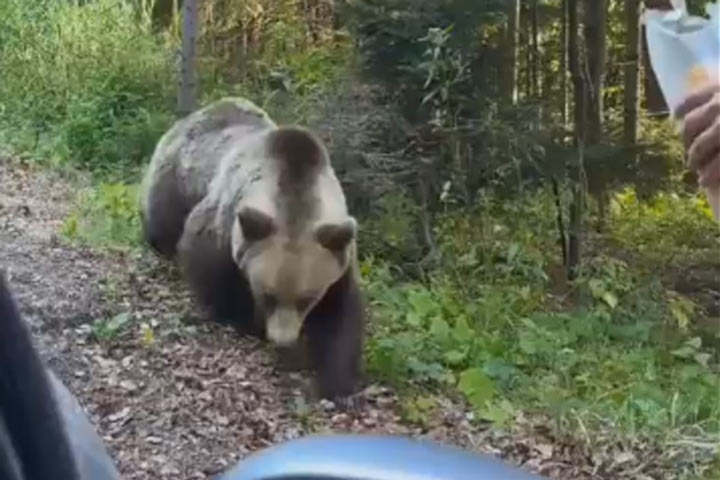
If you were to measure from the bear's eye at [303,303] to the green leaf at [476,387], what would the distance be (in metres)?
0.42

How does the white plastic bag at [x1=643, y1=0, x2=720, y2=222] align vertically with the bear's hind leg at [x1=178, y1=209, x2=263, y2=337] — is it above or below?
above

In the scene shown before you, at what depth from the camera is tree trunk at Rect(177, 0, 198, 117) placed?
161 inches

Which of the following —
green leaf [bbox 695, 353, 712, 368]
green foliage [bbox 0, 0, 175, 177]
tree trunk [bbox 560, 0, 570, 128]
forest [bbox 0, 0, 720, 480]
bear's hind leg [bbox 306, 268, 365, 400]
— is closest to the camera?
forest [bbox 0, 0, 720, 480]

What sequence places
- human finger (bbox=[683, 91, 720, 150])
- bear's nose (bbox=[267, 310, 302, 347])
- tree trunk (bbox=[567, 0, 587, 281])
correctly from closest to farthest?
human finger (bbox=[683, 91, 720, 150]) → bear's nose (bbox=[267, 310, 302, 347]) → tree trunk (bbox=[567, 0, 587, 281])

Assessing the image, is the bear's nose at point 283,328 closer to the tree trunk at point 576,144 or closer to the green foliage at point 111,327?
the green foliage at point 111,327

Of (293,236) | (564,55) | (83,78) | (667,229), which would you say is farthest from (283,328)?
→ (83,78)

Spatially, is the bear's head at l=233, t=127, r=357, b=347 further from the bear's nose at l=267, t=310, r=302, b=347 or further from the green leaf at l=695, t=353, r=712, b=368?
the green leaf at l=695, t=353, r=712, b=368

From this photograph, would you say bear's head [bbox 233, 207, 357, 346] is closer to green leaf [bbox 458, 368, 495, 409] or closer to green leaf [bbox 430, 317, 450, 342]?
green leaf [bbox 430, 317, 450, 342]

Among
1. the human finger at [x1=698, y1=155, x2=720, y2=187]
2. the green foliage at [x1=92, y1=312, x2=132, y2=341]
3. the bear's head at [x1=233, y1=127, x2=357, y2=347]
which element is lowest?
the green foliage at [x1=92, y1=312, x2=132, y2=341]

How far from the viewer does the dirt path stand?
2252 mm

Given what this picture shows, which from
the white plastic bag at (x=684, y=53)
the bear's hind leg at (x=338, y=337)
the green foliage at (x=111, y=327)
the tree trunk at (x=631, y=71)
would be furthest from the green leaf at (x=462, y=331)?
the white plastic bag at (x=684, y=53)

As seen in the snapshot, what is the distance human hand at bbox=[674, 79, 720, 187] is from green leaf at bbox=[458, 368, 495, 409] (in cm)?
146

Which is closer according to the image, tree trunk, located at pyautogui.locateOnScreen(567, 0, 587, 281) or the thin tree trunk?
tree trunk, located at pyautogui.locateOnScreen(567, 0, 587, 281)

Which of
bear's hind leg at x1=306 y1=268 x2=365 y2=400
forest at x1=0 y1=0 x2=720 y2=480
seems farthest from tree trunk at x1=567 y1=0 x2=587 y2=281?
bear's hind leg at x1=306 y1=268 x2=365 y2=400
